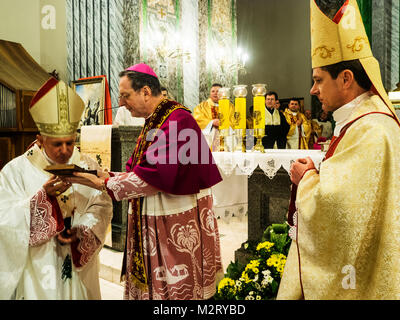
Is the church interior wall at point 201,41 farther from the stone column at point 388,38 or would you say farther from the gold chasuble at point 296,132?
the gold chasuble at point 296,132

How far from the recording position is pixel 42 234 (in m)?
1.53

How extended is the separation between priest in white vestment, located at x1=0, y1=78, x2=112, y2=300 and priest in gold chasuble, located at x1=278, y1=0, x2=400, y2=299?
970 millimetres

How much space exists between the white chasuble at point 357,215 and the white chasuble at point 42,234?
100 cm

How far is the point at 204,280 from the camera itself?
83.1 inches

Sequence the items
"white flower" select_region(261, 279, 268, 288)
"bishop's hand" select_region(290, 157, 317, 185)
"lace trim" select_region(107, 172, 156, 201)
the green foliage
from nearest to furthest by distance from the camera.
Answer: "bishop's hand" select_region(290, 157, 317, 185) < "lace trim" select_region(107, 172, 156, 201) < "white flower" select_region(261, 279, 268, 288) < the green foliage

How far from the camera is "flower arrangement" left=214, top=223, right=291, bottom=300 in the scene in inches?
82.7

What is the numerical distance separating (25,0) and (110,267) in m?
2.56

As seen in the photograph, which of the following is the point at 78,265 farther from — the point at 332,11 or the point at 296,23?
the point at 296,23

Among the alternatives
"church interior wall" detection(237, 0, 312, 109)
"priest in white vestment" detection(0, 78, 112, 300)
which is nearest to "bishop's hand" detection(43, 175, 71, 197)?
"priest in white vestment" detection(0, 78, 112, 300)

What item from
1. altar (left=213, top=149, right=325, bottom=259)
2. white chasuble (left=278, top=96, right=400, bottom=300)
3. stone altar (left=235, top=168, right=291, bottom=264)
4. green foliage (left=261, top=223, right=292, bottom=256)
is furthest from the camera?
stone altar (left=235, top=168, right=291, bottom=264)

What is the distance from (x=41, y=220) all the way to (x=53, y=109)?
481 millimetres

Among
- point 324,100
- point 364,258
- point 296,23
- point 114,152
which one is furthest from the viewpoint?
point 296,23

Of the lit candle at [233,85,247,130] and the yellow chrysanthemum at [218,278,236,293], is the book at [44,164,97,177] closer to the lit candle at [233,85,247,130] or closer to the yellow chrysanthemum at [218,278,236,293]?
the yellow chrysanthemum at [218,278,236,293]
